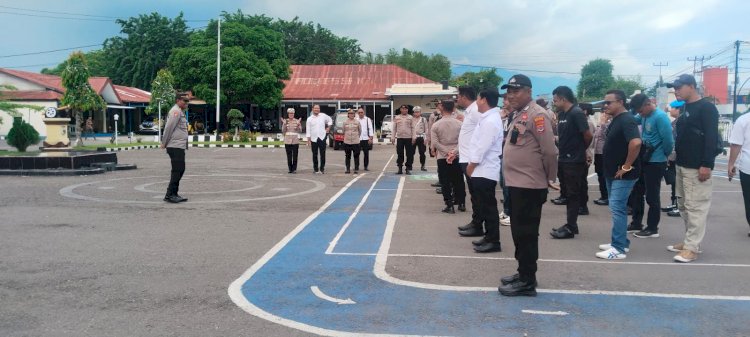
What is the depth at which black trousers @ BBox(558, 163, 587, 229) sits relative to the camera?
8016 millimetres

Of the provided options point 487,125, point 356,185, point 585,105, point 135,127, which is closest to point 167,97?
point 135,127

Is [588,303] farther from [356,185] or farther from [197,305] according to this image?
[356,185]

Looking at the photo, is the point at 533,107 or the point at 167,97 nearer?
the point at 533,107

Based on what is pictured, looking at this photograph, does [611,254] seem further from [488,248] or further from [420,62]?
[420,62]

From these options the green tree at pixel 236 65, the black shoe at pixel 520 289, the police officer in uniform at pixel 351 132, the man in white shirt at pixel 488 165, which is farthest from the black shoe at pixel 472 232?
the green tree at pixel 236 65

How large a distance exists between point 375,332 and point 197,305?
1548 mm

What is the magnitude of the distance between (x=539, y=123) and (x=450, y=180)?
14.6 feet

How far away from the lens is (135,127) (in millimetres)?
59094

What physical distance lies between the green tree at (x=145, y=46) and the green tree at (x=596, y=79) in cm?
7711

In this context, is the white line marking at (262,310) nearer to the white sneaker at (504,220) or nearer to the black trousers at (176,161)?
the white sneaker at (504,220)

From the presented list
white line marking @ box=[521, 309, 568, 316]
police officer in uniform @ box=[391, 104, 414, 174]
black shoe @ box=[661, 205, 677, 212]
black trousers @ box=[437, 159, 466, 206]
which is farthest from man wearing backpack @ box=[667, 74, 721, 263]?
police officer in uniform @ box=[391, 104, 414, 174]

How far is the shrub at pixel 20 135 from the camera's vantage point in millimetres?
18969

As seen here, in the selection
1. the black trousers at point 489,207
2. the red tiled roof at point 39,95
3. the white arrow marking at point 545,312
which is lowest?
the white arrow marking at point 545,312

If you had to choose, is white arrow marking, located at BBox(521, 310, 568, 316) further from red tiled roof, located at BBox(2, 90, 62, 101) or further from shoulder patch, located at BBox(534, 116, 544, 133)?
red tiled roof, located at BBox(2, 90, 62, 101)
